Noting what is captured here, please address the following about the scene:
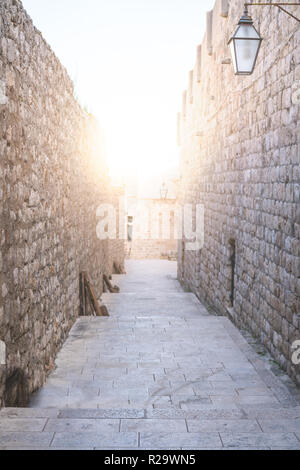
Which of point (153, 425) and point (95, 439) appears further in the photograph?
point (153, 425)

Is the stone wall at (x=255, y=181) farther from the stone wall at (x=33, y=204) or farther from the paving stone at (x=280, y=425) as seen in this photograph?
the stone wall at (x=33, y=204)

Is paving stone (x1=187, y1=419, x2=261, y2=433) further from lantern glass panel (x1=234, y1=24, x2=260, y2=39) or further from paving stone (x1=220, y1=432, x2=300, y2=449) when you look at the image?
lantern glass panel (x1=234, y1=24, x2=260, y2=39)

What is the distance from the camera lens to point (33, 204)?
4637 mm

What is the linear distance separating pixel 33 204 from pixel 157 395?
2.09 meters

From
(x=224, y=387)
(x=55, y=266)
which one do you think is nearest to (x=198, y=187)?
(x=55, y=266)

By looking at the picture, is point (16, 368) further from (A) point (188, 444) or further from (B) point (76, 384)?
(A) point (188, 444)

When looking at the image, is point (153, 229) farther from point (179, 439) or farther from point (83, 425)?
point (179, 439)

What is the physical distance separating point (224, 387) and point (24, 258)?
2.24 metres

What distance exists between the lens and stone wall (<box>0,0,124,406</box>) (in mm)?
3773

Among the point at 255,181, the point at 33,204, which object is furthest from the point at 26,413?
the point at 255,181

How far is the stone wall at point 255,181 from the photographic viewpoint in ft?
16.8

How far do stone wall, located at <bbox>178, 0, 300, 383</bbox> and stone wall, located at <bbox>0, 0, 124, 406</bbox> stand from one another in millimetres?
2487
